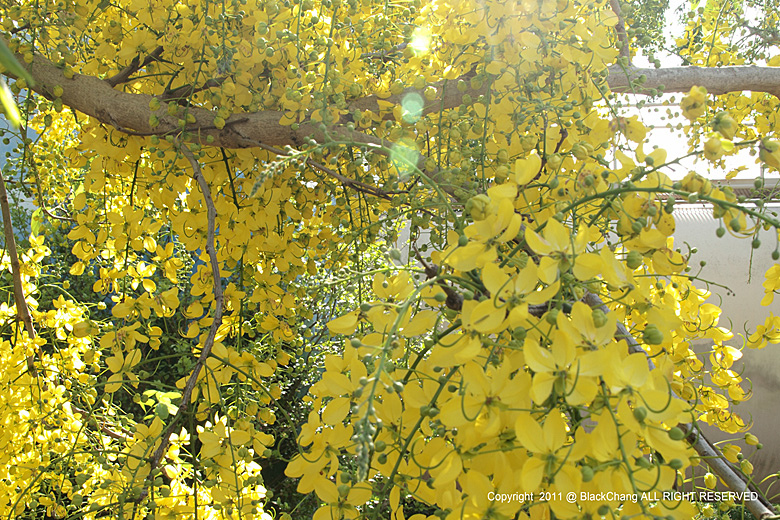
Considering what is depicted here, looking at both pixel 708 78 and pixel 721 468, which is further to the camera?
pixel 708 78

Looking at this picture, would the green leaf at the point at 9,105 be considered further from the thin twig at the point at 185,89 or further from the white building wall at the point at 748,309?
the white building wall at the point at 748,309

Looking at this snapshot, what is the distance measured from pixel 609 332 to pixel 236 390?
716 mm

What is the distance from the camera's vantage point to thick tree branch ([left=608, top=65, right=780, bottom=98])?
4.01 ft

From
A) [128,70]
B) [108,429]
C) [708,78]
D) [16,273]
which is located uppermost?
[708,78]

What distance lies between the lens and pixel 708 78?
1.26 metres

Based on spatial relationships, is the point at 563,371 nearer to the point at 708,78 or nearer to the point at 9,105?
the point at 9,105

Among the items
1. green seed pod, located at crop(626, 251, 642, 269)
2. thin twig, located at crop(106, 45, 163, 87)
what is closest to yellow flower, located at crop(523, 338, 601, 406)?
green seed pod, located at crop(626, 251, 642, 269)

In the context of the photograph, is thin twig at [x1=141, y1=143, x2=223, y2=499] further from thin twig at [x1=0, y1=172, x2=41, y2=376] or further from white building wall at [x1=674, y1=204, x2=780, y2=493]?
white building wall at [x1=674, y1=204, x2=780, y2=493]

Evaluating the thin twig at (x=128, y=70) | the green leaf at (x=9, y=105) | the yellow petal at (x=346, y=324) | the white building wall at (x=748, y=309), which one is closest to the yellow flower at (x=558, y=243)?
the yellow petal at (x=346, y=324)

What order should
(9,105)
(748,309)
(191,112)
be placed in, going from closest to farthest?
(9,105)
(191,112)
(748,309)

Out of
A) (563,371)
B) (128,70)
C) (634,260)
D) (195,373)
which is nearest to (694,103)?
(634,260)

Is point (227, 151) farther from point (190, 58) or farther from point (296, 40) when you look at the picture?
point (296, 40)

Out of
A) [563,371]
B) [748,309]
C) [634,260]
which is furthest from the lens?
[748,309]

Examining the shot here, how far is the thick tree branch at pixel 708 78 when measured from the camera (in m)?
1.22
